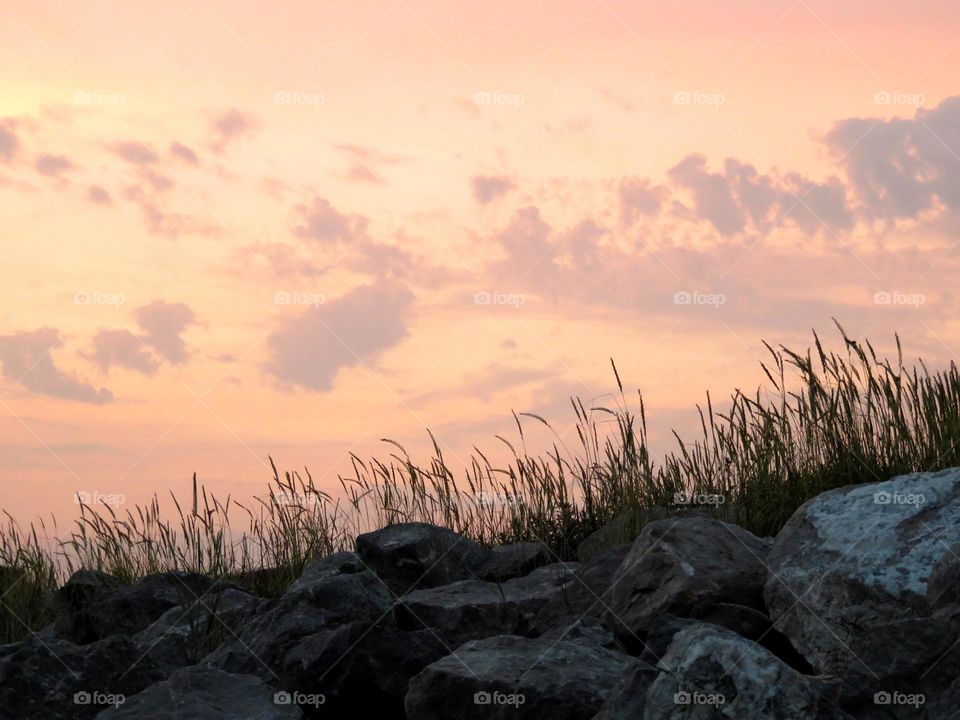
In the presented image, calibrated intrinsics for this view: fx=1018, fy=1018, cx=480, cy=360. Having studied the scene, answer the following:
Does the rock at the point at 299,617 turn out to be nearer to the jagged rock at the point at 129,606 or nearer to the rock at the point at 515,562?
the rock at the point at 515,562

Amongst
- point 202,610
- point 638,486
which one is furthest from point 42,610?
point 638,486

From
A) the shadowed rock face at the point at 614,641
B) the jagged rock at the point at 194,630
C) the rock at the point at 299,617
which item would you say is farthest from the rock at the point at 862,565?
the jagged rock at the point at 194,630

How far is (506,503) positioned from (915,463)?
3.16m

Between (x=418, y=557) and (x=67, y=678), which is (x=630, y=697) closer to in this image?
(x=67, y=678)

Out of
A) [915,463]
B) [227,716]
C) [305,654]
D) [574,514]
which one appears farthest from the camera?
[574,514]

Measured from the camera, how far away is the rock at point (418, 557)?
6758mm

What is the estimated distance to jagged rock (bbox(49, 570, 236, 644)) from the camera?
7234 mm

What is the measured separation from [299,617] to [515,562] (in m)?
1.99

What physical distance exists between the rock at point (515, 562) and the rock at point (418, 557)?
0.07 m

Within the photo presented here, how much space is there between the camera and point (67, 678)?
5.14 metres

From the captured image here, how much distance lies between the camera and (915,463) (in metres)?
7.39

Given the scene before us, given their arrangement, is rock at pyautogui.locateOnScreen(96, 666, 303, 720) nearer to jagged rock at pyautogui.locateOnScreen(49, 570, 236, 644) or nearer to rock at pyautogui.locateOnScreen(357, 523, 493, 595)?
rock at pyautogui.locateOnScreen(357, 523, 493, 595)

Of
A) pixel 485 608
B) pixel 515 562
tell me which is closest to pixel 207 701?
pixel 485 608

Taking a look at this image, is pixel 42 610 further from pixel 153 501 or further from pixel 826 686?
pixel 826 686
